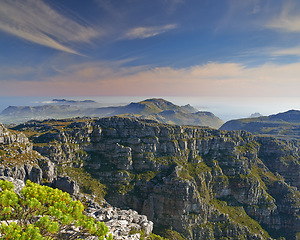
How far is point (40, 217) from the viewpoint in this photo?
42688 millimetres

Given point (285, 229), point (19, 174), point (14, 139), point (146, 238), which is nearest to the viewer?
point (146, 238)

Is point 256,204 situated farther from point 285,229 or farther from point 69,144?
point 69,144

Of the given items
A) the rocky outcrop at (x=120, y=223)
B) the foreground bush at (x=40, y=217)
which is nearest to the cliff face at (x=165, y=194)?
the rocky outcrop at (x=120, y=223)

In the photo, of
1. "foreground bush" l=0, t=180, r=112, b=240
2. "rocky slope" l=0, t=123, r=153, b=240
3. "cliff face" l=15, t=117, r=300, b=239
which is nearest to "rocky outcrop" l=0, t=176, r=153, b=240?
"rocky slope" l=0, t=123, r=153, b=240

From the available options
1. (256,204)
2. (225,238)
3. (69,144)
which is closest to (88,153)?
(69,144)

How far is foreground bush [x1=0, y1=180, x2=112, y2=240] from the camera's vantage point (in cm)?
3669

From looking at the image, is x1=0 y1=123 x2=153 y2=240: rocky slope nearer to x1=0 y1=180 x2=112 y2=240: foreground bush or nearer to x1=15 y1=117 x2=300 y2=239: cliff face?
x1=15 y1=117 x2=300 y2=239: cliff face

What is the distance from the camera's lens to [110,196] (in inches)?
6393

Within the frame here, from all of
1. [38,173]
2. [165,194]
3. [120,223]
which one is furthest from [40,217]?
[165,194]

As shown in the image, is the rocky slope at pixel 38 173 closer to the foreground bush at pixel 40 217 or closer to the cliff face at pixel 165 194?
the cliff face at pixel 165 194

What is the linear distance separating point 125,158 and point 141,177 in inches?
1057

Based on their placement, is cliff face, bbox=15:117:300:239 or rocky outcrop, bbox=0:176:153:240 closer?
rocky outcrop, bbox=0:176:153:240

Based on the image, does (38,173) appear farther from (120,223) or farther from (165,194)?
(165,194)

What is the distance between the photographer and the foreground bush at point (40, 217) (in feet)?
120
